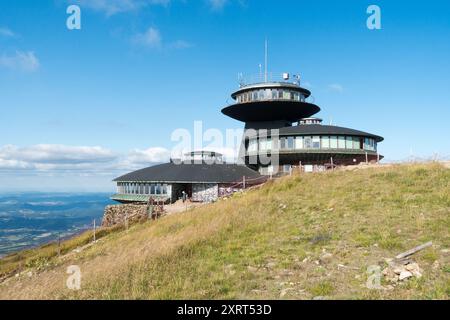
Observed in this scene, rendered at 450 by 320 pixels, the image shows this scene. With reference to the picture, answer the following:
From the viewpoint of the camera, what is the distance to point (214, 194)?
4209cm

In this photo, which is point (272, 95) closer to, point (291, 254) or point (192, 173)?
point (192, 173)

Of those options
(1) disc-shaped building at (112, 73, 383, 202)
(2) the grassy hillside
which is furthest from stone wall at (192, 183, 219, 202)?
(2) the grassy hillside

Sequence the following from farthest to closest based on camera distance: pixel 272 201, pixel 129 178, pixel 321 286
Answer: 1. pixel 129 178
2. pixel 272 201
3. pixel 321 286

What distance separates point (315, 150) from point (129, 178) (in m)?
23.3

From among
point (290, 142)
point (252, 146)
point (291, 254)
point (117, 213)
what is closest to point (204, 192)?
point (117, 213)

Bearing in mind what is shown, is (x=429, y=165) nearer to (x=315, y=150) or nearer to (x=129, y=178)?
(x=315, y=150)

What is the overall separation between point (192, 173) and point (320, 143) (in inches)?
630

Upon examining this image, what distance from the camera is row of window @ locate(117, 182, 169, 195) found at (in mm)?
42969

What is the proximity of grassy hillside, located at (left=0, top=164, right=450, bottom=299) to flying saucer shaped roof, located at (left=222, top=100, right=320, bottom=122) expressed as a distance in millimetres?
32374

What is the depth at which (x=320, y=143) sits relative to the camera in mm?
43875

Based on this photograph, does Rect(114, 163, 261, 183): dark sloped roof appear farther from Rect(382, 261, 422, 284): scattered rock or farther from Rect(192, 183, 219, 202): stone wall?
Rect(382, 261, 422, 284): scattered rock

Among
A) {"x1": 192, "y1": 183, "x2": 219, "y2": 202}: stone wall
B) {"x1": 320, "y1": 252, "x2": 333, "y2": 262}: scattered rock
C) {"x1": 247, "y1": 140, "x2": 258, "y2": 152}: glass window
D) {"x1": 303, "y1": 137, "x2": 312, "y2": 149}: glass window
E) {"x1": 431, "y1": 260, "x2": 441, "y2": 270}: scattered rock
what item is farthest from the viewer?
{"x1": 247, "y1": 140, "x2": 258, "y2": 152}: glass window

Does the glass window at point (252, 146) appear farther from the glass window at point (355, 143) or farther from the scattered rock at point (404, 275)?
the scattered rock at point (404, 275)
